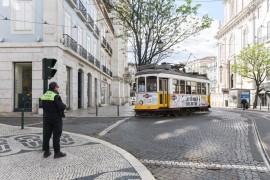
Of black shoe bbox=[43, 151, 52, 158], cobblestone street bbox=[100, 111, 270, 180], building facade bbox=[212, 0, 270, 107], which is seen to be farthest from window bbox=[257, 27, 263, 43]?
black shoe bbox=[43, 151, 52, 158]

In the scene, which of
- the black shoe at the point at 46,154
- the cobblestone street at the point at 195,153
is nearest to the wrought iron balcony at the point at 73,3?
the cobblestone street at the point at 195,153

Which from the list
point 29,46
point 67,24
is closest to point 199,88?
point 67,24

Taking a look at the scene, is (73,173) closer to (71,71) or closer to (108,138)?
(108,138)

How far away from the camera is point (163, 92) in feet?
59.1

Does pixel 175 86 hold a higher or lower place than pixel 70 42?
lower

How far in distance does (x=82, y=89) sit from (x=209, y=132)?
59.4 ft

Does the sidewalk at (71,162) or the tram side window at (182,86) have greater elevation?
the tram side window at (182,86)

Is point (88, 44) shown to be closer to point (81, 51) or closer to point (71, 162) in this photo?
point (81, 51)

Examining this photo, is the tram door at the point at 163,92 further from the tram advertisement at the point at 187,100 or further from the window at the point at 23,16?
the window at the point at 23,16

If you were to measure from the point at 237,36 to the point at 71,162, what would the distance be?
55021mm

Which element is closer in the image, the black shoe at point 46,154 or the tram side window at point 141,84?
the black shoe at point 46,154

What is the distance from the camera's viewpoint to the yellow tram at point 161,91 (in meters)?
17.9

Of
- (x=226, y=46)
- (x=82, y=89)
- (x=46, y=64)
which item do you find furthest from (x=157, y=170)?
(x=226, y=46)

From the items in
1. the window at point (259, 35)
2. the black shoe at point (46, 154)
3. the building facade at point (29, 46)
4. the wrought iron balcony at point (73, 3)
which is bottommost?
the black shoe at point (46, 154)
